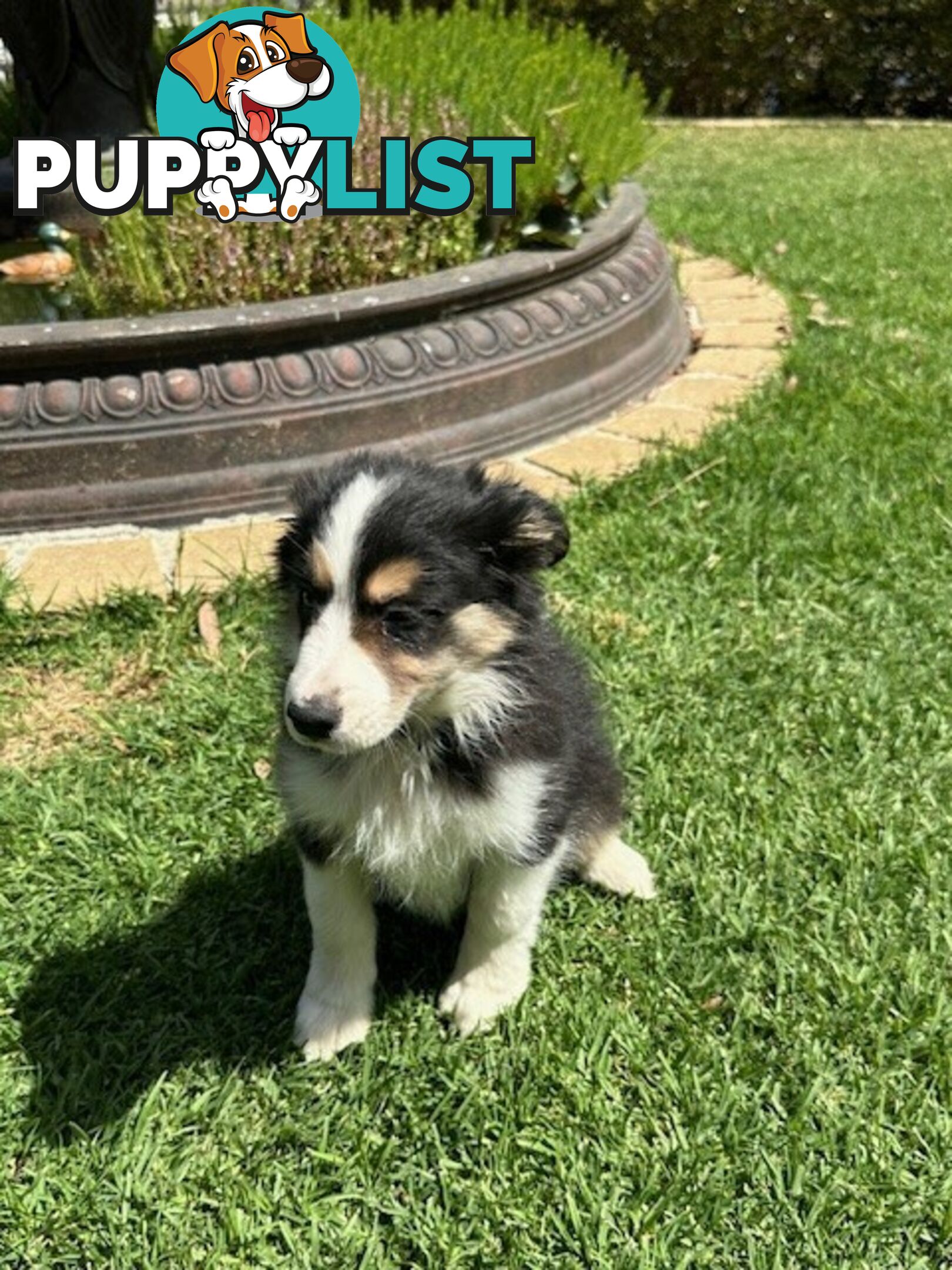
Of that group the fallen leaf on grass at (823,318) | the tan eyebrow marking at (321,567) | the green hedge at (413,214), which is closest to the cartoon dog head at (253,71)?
the green hedge at (413,214)

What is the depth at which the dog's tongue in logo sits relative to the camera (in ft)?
18.3

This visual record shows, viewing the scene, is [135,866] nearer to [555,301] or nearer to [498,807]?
[498,807]

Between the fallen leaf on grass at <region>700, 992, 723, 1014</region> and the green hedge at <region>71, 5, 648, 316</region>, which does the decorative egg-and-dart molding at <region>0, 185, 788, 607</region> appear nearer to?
the green hedge at <region>71, 5, 648, 316</region>

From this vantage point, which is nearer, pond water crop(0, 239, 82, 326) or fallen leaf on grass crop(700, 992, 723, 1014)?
fallen leaf on grass crop(700, 992, 723, 1014)

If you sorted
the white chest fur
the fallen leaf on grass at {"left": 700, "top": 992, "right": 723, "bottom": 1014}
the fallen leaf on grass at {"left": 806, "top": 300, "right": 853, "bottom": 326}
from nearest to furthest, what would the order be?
1. the white chest fur
2. the fallen leaf on grass at {"left": 700, "top": 992, "right": 723, "bottom": 1014}
3. the fallen leaf on grass at {"left": 806, "top": 300, "right": 853, "bottom": 326}

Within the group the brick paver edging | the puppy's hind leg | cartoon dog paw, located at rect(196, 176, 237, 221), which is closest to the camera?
the puppy's hind leg

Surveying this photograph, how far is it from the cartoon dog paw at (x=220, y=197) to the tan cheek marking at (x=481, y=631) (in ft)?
11.3

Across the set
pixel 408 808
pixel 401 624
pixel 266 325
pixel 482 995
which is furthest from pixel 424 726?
pixel 266 325

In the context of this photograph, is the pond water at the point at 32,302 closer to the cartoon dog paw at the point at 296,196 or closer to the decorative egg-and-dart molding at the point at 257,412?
the decorative egg-and-dart molding at the point at 257,412

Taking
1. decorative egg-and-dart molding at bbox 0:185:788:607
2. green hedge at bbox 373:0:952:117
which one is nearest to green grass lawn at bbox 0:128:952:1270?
decorative egg-and-dart molding at bbox 0:185:788:607

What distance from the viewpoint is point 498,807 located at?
233cm

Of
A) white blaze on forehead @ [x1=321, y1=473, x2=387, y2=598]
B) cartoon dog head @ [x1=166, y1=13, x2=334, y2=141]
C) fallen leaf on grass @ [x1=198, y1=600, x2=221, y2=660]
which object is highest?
white blaze on forehead @ [x1=321, y1=473, x2=387, y2=598]

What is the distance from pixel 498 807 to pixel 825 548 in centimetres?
250

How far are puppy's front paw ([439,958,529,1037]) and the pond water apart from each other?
3.75 meters
